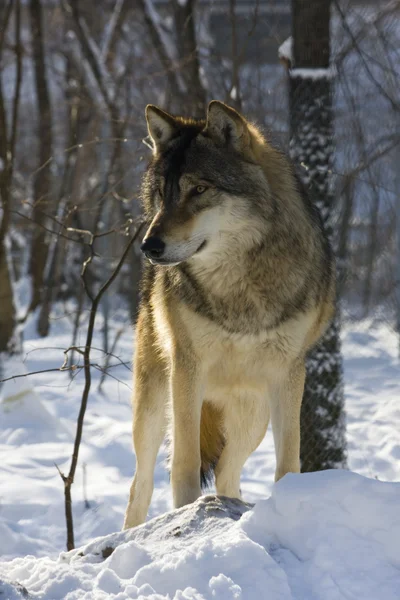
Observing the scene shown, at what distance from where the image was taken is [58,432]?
7.38 meters

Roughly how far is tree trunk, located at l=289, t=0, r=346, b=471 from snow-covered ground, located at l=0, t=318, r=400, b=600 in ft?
1.71

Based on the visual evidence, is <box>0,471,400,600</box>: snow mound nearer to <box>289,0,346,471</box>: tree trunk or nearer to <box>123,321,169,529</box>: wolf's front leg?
<box>123,321,169,529</box>: wolf's front leg

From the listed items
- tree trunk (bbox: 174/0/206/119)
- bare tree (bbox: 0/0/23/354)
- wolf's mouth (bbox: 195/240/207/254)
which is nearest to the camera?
wolf's mouth (bbox: 195/240/207/254)

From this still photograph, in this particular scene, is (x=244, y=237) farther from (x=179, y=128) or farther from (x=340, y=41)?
(x=340, y=41)

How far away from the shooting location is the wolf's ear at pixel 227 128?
11.2ft

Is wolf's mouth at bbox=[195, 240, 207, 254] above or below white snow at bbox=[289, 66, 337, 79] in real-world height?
below

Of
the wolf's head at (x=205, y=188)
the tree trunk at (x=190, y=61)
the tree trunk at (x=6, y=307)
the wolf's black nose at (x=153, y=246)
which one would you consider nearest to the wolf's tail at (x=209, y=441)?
the wolf's head at (x=205, y=188)

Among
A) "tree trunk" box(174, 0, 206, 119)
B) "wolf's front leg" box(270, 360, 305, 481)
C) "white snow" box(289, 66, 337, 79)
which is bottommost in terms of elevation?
"wolf's front leg" box(270, 360, 305, 481)

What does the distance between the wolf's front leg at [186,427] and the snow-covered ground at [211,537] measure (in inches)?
24.5

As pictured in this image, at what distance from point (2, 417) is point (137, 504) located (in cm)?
364

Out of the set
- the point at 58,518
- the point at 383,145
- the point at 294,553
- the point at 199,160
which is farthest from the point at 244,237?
the point at 383,145

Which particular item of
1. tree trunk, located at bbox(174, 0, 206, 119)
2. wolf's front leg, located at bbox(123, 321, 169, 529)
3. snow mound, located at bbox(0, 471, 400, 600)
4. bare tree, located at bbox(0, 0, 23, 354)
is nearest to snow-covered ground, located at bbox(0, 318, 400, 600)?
snow mound, located at bbox(0, 471, 400, 600)

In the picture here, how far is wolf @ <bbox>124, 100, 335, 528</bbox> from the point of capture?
133 inches

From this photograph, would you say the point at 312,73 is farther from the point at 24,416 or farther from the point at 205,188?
the point at 24,416
